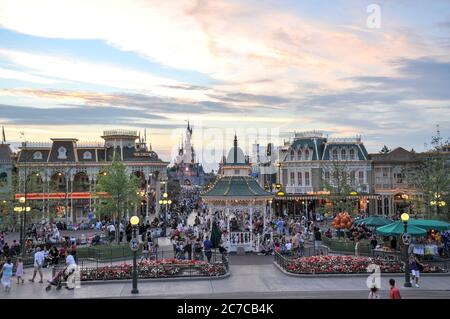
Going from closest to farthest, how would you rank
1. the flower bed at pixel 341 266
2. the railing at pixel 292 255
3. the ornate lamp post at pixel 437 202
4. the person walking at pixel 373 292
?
the person walking at pixel 373 292
the flower bed at pixel 341 266
the railing at pixel 292 255
the ornate lamp post at pixel 437 202

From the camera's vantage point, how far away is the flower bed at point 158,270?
24219 millimetres

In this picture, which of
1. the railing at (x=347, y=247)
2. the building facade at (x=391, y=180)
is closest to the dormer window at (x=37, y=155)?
the building facade at (x=391, y=180)

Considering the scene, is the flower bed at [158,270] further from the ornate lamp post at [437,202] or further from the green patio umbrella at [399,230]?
the ornate lamp post at [437,202]

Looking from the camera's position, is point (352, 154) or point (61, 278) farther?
point (352, 154)

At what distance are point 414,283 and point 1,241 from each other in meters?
26.6

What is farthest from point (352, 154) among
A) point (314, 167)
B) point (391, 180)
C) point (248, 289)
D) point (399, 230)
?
point (248, 289)

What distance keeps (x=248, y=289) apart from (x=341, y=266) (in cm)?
508

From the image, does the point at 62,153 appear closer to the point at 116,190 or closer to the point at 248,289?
the point at 116,190

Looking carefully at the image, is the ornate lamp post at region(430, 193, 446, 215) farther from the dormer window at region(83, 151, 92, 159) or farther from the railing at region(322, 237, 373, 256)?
the dormer window at region(83, 151, 92, 159)

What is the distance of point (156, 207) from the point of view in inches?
3066

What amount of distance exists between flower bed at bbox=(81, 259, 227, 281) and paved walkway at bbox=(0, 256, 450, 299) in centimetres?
53

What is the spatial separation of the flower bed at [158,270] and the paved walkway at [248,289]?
53cm

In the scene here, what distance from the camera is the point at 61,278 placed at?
75.4 ft
